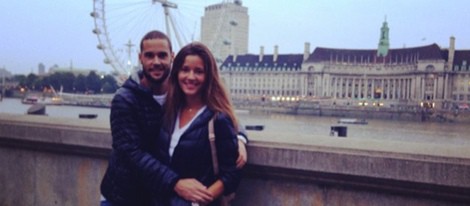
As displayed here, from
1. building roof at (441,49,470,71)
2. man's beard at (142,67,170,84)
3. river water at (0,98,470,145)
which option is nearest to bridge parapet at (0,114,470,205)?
man's beard at (142,67,170,84)

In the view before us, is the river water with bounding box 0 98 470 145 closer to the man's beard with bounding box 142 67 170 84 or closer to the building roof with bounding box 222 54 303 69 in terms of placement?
the man's beard with bounding box 142 67 170 84

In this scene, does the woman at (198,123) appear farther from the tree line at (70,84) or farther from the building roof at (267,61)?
the building roof at (267,61)

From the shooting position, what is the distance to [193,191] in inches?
72.6

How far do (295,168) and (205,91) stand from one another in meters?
0.61

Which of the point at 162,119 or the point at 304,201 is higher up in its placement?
the point at 162,119

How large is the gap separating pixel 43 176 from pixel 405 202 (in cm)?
223

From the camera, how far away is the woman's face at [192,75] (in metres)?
1.96

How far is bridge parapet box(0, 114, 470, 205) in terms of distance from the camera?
1.99 meters

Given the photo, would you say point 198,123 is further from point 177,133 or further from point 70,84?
point 70,84

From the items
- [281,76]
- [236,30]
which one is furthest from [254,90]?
[236,30]

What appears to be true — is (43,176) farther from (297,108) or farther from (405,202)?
(297,108)

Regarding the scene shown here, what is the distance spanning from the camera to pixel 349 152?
6.93 ft

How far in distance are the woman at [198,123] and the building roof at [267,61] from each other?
286 feet

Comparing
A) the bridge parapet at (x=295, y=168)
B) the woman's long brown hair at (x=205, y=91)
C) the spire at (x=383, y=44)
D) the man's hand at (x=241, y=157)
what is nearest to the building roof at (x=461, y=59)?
the spire at (x=383, y=44)
